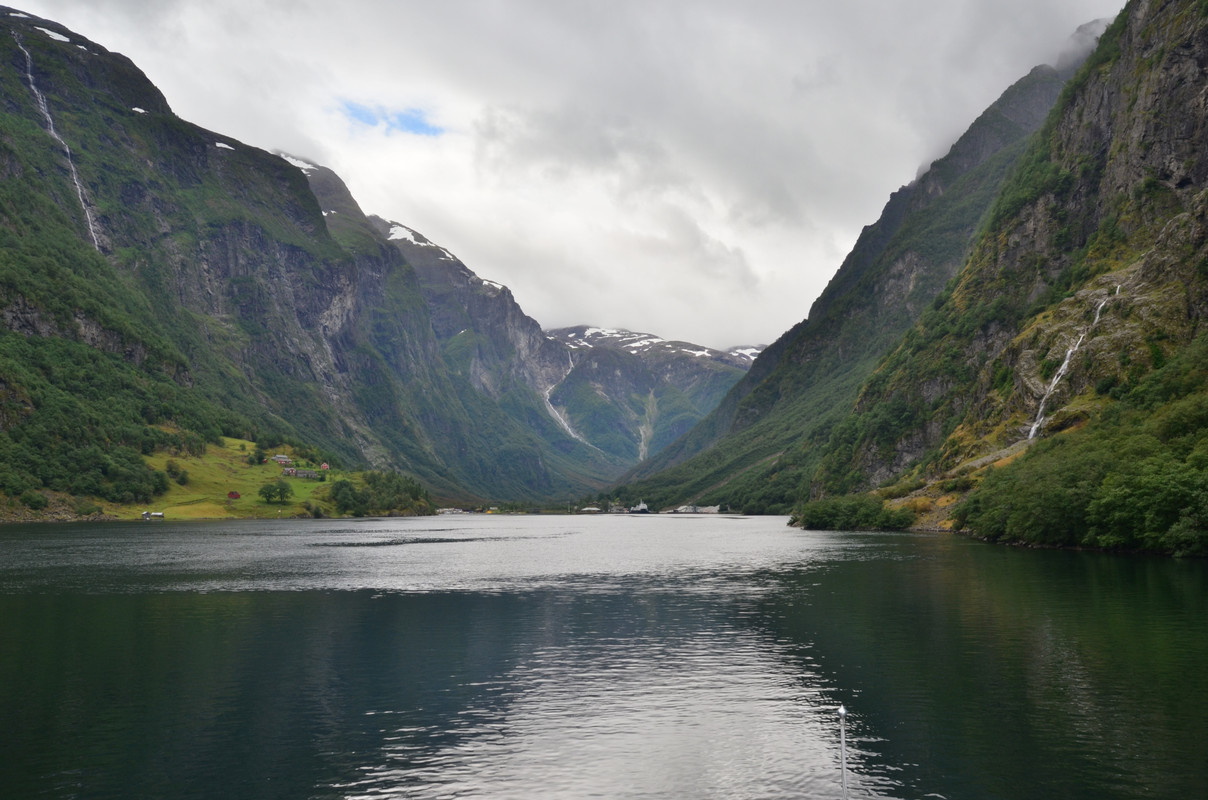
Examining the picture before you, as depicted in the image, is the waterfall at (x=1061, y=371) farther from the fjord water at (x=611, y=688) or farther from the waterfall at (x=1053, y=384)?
the fjord water at (x=611, y=688)

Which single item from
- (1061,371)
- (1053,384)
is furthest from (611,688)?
(1061,371)

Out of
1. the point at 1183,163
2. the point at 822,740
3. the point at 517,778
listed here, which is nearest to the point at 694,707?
the point at 822,740

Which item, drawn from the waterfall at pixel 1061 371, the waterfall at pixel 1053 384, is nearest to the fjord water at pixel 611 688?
the waterfall at pixel 1053 384

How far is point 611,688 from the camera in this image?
46.2 metres

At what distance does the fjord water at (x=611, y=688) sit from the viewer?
32375 millimetres

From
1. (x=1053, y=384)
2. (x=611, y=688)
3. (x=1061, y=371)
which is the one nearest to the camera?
(x=611, y=688)

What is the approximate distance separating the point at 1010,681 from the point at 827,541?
132 meters

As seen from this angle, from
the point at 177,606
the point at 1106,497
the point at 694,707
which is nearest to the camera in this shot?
the point at 694,707

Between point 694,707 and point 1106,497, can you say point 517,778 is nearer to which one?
point 694,707

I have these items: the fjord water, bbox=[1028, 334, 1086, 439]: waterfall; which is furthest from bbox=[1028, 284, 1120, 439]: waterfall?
the fjord water

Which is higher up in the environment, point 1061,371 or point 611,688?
point 1061,371

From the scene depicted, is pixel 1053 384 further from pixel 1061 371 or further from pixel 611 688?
pixel 611 688

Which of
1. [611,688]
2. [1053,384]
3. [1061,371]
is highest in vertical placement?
[1061,371]

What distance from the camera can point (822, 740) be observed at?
36688 mm
